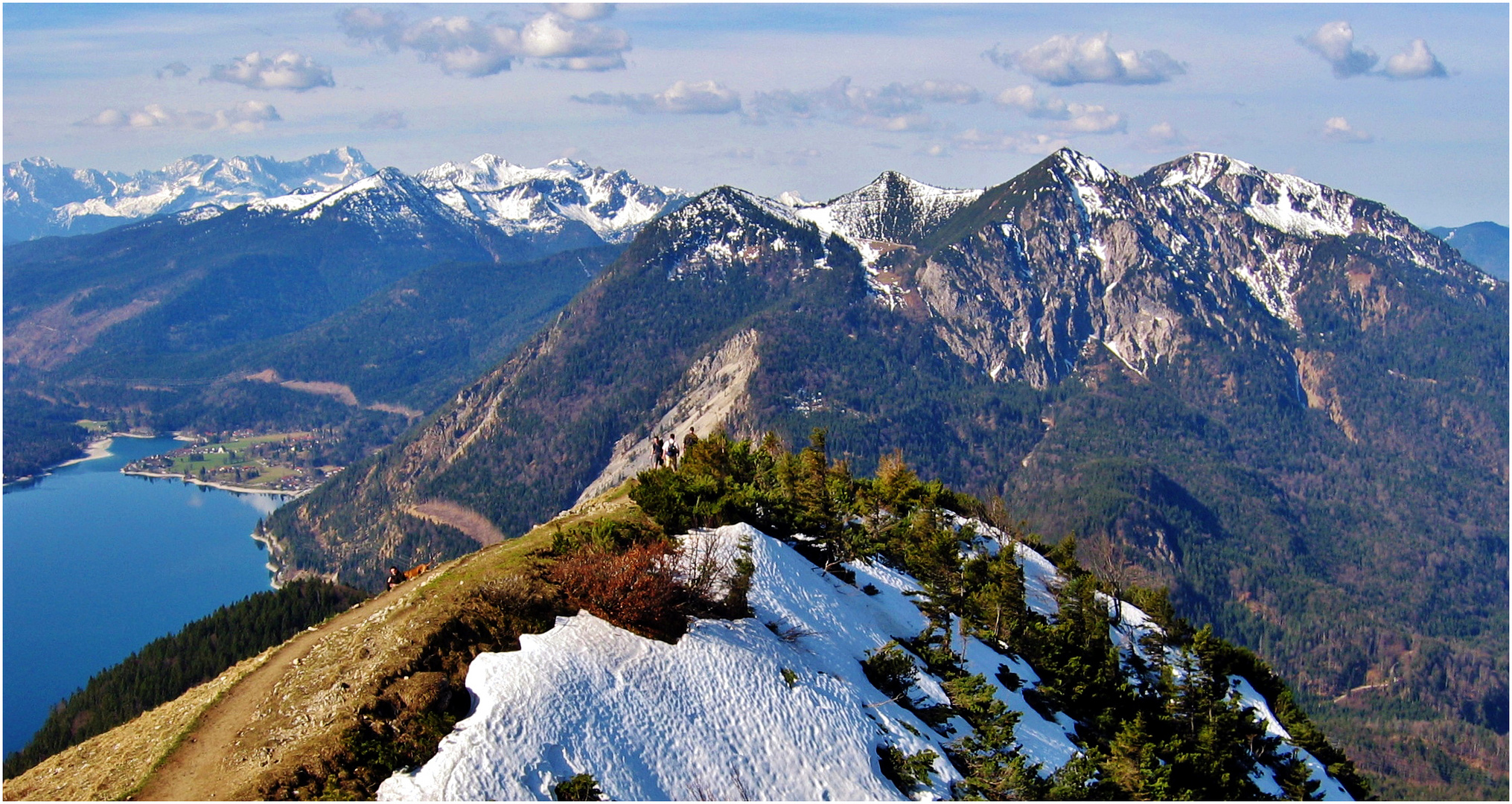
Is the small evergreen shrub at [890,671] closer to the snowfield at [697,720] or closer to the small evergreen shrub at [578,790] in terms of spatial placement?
the snowfield at [697,720]

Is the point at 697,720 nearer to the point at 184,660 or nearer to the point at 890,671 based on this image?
the point at 890,671

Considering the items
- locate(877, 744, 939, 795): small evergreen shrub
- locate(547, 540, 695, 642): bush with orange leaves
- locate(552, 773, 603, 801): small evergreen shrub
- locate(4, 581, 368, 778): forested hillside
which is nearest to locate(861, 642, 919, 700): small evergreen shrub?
locate(877, 744, 939, 795): small evergreen shrub

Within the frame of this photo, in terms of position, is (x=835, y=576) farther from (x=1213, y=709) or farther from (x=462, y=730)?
(x=462, y=730)

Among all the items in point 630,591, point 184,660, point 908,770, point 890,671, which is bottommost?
point 184,660

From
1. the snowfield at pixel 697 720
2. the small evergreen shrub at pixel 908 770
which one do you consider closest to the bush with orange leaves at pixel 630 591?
the snowfield at pixel 697 720

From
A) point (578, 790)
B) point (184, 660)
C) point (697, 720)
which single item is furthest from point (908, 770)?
point (184, 660)

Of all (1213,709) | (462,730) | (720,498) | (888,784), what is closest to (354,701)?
(462,730)
